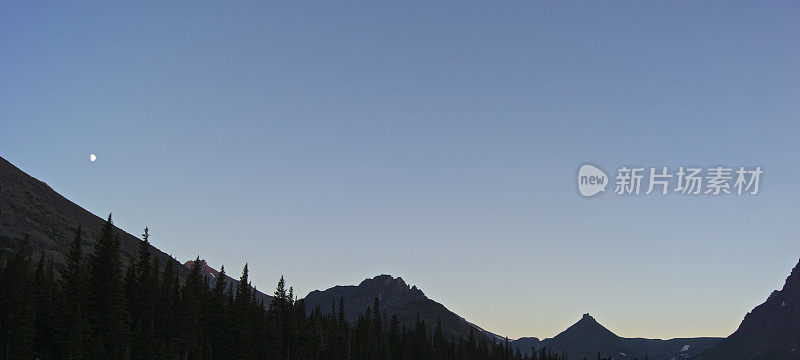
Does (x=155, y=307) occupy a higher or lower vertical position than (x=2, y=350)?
higher

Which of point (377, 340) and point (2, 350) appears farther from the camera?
point (377, 340)

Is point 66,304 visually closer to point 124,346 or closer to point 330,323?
point 124,346

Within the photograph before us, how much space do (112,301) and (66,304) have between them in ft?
16.8

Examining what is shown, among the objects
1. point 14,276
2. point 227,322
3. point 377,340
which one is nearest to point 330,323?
point 377,340

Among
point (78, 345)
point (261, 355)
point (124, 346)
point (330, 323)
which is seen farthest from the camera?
point (330, 323)

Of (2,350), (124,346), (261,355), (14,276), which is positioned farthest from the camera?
(261,355)

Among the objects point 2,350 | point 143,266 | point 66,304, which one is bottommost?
point 2,350

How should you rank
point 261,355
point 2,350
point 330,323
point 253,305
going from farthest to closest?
1. point 330,323
2. point 253,305
3. point 261,355
4. point 2,350

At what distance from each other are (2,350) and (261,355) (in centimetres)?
4297

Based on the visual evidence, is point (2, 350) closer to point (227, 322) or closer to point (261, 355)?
point (227, 322)

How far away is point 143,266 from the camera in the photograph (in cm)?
9431

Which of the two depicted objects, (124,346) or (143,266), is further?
(143,266)

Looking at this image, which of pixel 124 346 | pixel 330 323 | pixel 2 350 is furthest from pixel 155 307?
pixel 330 323

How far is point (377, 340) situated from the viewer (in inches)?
6634
